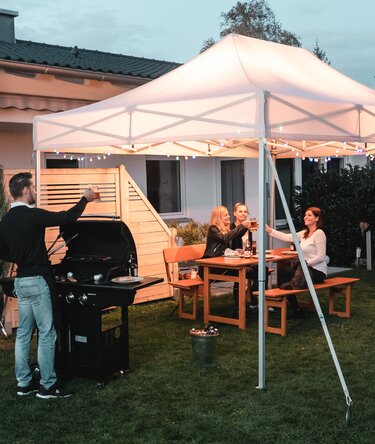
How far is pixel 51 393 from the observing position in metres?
5.32

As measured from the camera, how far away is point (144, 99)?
6523 millimetres

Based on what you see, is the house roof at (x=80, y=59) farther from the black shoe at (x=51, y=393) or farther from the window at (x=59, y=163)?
the black shoe at (x=51, y=393)

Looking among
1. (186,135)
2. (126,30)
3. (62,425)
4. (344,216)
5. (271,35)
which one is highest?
(126,30)

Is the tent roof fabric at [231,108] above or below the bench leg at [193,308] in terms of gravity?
above

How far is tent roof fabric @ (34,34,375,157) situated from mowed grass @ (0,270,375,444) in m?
2.07

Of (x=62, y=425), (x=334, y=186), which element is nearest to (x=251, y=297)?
(x=62, y=425)

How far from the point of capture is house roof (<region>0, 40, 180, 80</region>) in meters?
9.92

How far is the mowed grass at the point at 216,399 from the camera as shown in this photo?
14.9ft

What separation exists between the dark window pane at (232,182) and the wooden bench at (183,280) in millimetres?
4445

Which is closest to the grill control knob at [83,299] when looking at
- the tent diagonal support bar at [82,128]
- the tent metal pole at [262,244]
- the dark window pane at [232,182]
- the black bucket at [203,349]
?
the black bucket at [203,349]

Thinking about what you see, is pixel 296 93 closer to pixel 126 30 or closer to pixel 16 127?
pixel 16 127

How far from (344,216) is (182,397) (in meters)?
8.44

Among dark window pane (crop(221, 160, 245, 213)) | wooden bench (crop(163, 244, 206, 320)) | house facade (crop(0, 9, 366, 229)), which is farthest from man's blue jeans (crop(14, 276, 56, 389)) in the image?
dark window pane (crop(221, 160, 245, 213))

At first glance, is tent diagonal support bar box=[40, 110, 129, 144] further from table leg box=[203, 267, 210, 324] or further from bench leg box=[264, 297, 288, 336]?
bench leg box=[264, 297, 288, 336]
